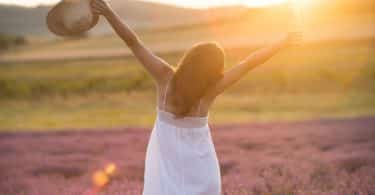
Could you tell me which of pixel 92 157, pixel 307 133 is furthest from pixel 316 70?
pixel 92 157

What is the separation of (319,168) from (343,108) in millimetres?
15975

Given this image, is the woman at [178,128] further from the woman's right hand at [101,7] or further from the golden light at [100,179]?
the golden light at [100,179]

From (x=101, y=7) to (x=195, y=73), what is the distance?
750mm

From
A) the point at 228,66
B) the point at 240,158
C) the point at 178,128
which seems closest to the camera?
the point at 178,128

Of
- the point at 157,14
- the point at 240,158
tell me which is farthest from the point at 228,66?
the point at 157,14

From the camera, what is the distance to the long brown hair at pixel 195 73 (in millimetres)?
4328

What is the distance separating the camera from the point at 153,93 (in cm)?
3145

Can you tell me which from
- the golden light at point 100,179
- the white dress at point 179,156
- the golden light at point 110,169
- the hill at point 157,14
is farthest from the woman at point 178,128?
the hill at point 157,14

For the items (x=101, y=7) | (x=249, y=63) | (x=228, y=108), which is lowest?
(x=228, y=108)

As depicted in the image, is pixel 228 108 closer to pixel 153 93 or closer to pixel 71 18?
pixel 153 93

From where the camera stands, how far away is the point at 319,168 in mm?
8734

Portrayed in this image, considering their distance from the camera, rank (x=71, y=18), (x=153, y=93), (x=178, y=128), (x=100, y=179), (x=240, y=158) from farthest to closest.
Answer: (x=153, y=93)
(x=240, y=158)
(x=100, y=179)
(x=71, y=18)
(x=178, y=128)

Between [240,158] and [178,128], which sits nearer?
[178,128]

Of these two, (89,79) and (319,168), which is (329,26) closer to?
(89,79)
